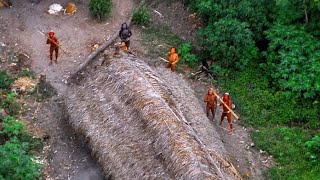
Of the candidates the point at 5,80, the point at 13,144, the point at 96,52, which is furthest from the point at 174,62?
the point at 13,144

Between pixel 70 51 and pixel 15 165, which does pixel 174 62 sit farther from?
pixel 15 165

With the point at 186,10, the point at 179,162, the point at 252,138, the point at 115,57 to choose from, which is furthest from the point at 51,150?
the point at 186,10

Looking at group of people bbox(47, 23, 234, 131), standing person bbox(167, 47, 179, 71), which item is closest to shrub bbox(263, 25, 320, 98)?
group of people bbox(47, 23, 234, 131)

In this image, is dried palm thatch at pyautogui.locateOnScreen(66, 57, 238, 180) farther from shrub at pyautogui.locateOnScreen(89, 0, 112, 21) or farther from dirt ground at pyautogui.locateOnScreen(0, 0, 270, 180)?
shrub at pyautogui.locateOnScreen(89, 0, 112, 21)

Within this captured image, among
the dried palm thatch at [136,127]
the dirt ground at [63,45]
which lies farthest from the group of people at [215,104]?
the dirt ground at [63,45]

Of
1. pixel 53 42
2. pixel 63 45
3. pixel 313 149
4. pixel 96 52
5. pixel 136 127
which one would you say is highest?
pixel 136 127

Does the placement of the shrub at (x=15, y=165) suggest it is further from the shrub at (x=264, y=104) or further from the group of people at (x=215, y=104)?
the shrub at (x=264, y=104)
